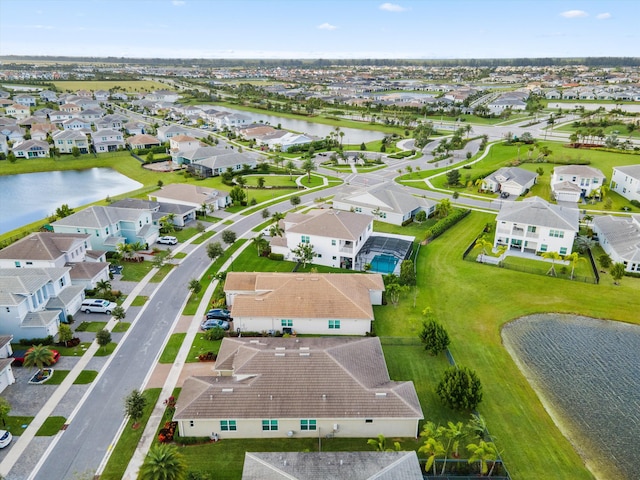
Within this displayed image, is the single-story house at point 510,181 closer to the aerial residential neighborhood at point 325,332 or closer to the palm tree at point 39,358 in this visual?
the aerial residential neighborhood at point 325,332

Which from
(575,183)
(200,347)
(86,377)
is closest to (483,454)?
(200,347)

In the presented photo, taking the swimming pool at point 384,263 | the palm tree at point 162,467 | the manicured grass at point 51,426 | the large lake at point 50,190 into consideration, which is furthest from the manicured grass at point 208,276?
the large lake at point 50,190

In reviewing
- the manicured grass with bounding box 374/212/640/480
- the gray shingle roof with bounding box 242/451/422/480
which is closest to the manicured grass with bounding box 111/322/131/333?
the gray shingle roof with bounding box 242/451/422/480

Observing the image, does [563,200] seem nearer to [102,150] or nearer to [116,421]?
[116,421]

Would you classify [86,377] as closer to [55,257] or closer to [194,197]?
[55,257]

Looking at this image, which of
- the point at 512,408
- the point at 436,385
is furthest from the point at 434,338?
the point at 512,408

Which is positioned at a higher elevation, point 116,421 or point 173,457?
point 173,457
